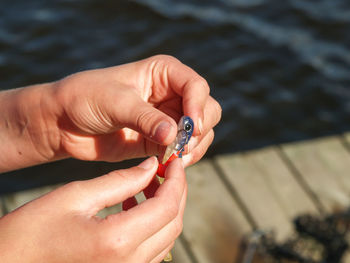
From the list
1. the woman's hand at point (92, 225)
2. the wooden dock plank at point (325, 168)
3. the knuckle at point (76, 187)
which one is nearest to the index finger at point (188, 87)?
the woman's hand at point (92, 225)

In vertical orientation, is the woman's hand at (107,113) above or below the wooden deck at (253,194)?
above

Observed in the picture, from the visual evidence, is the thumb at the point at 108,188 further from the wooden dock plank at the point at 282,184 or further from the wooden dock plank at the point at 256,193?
the wooden dock plank at the point at 282,184

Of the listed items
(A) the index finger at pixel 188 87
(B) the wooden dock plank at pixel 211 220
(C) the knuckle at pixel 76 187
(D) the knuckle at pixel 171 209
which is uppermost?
(A) the index finger at pixel 188 87

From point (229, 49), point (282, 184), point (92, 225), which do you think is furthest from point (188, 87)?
point (229, 49)

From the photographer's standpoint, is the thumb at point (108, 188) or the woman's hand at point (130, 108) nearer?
the thumb at point (108, 188)

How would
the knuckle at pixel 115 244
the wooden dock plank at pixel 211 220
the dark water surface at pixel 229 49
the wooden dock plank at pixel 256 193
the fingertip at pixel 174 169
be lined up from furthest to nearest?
the dark water surface at pixel 229 49 < the wooden dock plank at pixel 256 193 < the wooden dock plank at pixel 211 220 < the fingertip at pixel 174 169 < the knuckle at pixel 115 244

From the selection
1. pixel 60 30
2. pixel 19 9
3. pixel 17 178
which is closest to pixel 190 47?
pixel 60 30

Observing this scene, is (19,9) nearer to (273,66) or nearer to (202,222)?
(273,66)
